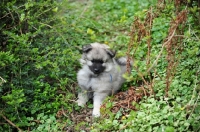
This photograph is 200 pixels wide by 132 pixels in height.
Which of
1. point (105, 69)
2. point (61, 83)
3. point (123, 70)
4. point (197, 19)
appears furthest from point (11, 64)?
point (197, 19)

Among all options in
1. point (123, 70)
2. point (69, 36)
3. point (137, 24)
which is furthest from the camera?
point (69, 36)

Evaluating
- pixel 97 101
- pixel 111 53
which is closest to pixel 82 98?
pixel 97 101

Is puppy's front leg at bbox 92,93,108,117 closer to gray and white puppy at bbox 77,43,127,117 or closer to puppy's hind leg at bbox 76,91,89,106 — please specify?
gray and white puppy at bbox 77,43,127,117

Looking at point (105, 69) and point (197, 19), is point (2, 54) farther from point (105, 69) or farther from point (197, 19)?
point (197, 19)

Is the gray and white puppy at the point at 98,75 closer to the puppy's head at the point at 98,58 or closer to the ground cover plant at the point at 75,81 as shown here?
the puppy's head at the point at 98,58

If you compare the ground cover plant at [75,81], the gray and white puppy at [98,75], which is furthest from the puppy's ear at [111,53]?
the ground cover plant at [75,81]

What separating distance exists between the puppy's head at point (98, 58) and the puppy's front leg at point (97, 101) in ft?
1.07

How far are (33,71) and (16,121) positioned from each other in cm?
79

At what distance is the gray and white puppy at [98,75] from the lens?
16.8ft

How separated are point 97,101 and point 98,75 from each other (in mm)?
413

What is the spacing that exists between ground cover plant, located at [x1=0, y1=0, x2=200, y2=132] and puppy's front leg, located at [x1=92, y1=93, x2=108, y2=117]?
0.35ft

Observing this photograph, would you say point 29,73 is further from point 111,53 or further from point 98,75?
point 111,53

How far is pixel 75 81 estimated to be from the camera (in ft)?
17.9

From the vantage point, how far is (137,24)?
13.6ft
